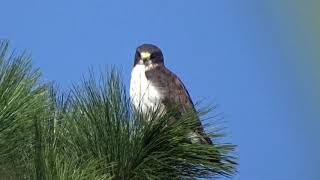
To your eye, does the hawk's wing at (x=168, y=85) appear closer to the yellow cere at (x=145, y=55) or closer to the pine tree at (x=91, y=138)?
the yellow cere at (x=145, y=55)

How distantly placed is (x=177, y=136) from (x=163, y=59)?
2737mm

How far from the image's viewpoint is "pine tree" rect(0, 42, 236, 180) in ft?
11.8

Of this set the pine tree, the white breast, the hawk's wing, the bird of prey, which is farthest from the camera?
the hawk's wing

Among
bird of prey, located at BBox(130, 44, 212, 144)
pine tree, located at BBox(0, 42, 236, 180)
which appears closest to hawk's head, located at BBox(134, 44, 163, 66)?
bird of prey, located at BBox(130, 44, 212, 144)

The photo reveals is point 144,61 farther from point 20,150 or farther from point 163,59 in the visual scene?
point 20,150

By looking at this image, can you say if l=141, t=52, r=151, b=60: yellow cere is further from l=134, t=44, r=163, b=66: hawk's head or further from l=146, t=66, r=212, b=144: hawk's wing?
l=146, t=66, r=212, b=144: hawk's wing

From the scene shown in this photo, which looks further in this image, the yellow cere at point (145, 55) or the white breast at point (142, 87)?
the yellow cere at point (145, 55)

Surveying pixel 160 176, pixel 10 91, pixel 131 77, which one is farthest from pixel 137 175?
pixel 131 77

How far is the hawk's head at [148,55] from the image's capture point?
6723 mm

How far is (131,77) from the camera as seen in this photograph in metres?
6.37

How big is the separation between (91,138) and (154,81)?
250cm

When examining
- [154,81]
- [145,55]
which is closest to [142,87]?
[154,81]

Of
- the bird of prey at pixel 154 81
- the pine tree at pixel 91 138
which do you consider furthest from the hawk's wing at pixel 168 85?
the pine tree at pixel 91 138

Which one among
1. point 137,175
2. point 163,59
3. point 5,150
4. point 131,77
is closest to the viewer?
point 5,150
